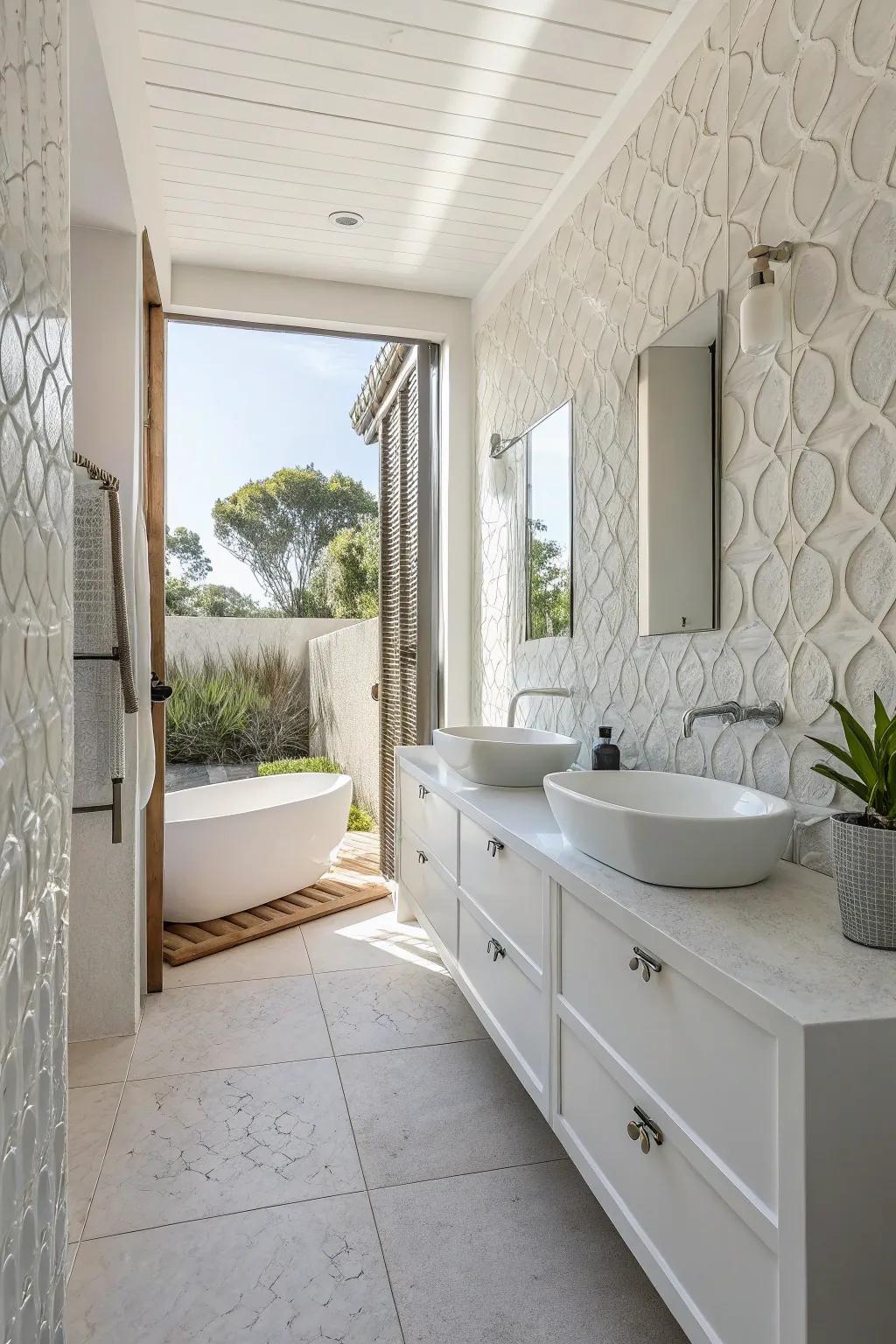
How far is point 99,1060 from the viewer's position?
2.29 m

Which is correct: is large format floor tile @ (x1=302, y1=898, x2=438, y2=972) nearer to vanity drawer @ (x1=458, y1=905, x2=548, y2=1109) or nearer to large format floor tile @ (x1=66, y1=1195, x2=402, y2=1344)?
vanity drawer @ (x1=458, y1=905, x2=548, y2=1109)

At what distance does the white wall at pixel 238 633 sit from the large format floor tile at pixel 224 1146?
9.59 feet

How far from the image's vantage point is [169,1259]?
152 centimetres

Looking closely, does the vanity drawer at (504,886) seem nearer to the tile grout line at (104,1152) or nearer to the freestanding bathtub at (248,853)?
the tile grout line at (104,1152)

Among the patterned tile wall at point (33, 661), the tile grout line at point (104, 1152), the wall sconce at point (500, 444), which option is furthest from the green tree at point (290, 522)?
the patterned tile wall at point (33, 661)

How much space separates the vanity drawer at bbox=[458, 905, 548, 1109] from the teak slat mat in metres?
1.25

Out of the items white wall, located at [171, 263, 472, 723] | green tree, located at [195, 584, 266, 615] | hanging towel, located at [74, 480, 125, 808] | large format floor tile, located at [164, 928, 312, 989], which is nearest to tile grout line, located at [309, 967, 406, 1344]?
large format floor tile, located at [164, 928, 312, 989]

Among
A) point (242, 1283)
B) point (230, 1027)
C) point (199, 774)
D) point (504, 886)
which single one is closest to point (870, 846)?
point (504, 886)

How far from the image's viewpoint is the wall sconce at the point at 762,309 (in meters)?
1.48

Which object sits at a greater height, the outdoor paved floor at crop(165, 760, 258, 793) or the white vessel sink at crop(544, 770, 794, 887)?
the white vessel sink at crop(544, 770, 794, 887)

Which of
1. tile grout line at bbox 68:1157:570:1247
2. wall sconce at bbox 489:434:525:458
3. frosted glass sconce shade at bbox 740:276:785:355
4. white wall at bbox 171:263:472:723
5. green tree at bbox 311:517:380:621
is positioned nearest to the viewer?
frosted glass sconce shade at bbox 740:276:785:355

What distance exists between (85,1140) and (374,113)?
2.84 m

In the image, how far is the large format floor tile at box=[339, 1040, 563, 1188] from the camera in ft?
5.95

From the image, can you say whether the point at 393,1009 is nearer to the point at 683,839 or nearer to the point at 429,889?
the point at 429,889
